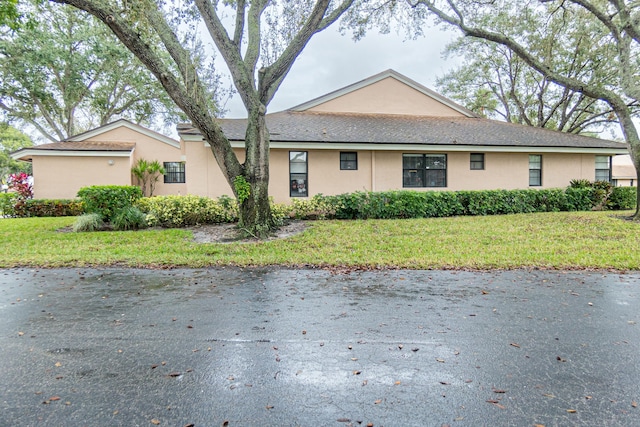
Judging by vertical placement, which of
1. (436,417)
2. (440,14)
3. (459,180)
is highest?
(440,14)

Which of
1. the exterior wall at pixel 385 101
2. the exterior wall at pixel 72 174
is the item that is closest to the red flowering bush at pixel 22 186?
the exterior wall at pixel 72 174

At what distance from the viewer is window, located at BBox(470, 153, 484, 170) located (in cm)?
1476

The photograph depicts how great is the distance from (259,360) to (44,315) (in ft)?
9.21

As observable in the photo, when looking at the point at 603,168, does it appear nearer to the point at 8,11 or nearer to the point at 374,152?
the point at 374,152

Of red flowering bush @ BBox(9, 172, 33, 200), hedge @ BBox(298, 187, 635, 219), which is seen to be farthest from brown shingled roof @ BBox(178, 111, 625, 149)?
red flowering bush @ BBox(9, 172, 33, 200)

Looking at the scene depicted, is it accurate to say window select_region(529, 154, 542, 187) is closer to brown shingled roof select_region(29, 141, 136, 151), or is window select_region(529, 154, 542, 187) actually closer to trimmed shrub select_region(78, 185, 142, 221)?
trimmed shrub select_region(78, 185, 142, 221)

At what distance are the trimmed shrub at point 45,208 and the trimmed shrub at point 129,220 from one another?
237 inches

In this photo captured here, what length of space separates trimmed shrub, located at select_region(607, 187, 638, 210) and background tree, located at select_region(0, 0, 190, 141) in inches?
923

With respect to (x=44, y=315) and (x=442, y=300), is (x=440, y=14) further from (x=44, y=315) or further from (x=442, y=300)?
(x=44, y=315)

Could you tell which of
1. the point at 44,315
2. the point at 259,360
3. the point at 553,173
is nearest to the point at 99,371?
the point at 259,360

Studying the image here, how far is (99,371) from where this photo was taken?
8.88 feet

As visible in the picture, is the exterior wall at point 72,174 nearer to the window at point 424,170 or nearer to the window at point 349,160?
the window at point 349,160

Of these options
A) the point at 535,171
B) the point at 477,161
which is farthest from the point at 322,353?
the point at 535,171

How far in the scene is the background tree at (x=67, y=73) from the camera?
18578mm
